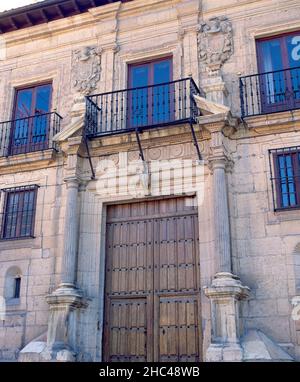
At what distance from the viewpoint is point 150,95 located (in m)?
10.8

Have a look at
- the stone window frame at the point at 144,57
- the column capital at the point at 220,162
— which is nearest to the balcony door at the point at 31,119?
the stone window frame at the point at 144,57

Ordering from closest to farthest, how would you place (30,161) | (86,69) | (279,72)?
1. (279,72)
2. (30,161)
3. (86,69)

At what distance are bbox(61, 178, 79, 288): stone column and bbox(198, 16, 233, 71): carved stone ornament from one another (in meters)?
3.70

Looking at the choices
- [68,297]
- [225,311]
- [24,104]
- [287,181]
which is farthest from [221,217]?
[24,104]

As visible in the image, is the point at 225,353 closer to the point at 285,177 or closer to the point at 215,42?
the point at 285,177

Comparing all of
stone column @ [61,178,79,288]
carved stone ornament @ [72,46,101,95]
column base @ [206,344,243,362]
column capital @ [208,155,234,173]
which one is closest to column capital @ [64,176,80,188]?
stone column @ [61,178,79,288]

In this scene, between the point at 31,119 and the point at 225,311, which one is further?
the point at 31,119

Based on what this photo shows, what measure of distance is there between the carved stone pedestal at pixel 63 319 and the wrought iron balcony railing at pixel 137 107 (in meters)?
3.23

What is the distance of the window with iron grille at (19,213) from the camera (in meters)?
10.6

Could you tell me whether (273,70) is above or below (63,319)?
above

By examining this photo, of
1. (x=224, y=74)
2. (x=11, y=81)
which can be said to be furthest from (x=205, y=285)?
(x=11, y=81)

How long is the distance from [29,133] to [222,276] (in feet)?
18.7

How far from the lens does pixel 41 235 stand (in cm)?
1030

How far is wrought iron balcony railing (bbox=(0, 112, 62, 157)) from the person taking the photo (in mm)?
A: 11180
